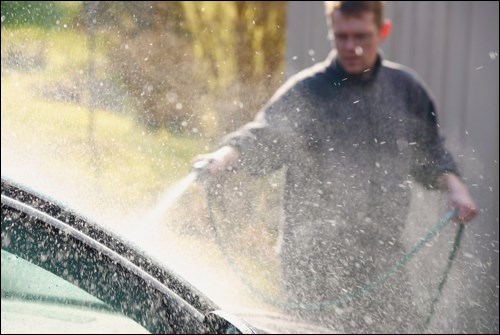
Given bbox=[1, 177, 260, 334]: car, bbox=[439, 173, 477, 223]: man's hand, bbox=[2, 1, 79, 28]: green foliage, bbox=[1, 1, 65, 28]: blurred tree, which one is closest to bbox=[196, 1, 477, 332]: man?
bbox=[439, 173, 477, 223]: man's hand

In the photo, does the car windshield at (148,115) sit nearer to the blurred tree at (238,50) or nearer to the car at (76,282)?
the blurred tree at (238,50)

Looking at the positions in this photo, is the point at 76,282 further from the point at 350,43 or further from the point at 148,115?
the point at 148,115

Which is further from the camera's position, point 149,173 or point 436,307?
point 149,173

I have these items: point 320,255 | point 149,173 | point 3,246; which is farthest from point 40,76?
point 3,246

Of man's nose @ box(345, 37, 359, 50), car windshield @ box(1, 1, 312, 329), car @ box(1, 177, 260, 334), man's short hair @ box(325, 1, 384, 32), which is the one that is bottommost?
car windshield @ box(1, 1, 312, 329)

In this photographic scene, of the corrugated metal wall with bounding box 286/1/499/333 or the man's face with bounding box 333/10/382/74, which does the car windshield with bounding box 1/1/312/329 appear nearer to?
the corrugated metal wall with bounding box 286/1/499/333

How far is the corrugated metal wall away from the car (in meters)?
3.61

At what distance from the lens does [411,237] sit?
501 centimetres

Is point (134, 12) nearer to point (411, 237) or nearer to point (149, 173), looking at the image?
point (149, 173)

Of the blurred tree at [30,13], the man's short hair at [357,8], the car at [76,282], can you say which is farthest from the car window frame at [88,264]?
the blurred tree at [30,13]

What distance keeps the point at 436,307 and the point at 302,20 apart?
1826 mm

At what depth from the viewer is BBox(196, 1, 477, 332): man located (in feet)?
14.8

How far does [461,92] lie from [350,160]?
3.09 feet

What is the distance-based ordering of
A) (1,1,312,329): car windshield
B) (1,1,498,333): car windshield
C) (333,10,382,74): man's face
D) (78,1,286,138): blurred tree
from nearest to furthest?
(333,10,382,74): man's face → (1,1,498,333): car windshield → (1,1,312,329): car windshield → (78,1,286,138): blurred tree
